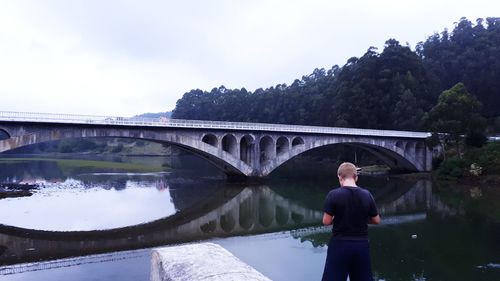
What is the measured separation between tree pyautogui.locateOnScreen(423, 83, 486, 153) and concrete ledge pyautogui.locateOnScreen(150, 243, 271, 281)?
174 ft

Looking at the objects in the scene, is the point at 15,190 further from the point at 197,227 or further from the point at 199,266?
the point at 199,266

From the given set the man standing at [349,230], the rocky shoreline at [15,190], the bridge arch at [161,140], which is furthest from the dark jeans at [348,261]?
the rocky shoreline at [15,190]

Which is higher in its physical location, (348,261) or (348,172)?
(348,172)

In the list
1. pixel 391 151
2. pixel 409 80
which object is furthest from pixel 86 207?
pixel 409 80

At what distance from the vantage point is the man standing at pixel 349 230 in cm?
593

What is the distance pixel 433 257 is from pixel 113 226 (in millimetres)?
17882

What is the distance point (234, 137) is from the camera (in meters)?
49.1

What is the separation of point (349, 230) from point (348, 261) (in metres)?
0.43

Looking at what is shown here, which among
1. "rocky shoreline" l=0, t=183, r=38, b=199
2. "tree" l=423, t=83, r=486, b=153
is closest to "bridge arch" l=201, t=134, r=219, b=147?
"rocky shoreline" l=0, t=183, r=38, b=199

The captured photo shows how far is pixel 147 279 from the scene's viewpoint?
1570 cm

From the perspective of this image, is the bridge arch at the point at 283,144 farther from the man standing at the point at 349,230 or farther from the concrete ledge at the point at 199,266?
the concrete ledge at the point at 199,266

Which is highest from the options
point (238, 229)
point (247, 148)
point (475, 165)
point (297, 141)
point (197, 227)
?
point (297, 141)

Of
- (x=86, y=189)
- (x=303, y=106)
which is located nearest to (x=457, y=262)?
(x=86, y=189)

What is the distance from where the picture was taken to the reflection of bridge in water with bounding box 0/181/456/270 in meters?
21.5
